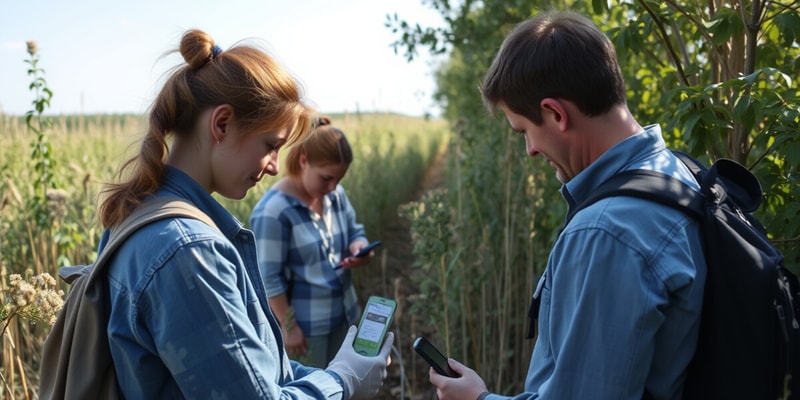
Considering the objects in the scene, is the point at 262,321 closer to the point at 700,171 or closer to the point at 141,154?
the point at 141,154

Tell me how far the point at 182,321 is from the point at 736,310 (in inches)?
39.9

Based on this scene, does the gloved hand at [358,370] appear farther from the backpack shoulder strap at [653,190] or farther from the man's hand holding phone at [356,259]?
the man's hand holding phone at [356,259]

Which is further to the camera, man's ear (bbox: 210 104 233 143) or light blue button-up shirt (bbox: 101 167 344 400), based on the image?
man's ear (bbox: 210 104 233 143)

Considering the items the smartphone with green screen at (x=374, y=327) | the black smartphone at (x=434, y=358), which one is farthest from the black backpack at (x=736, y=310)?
the smartphone with green screen at (x=374, y=327)

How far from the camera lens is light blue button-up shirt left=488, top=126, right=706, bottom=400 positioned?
1155 millimetres

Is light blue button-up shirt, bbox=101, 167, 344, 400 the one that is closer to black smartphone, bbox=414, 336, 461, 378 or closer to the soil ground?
black smartphone, bbox=414, 336, 461, 378

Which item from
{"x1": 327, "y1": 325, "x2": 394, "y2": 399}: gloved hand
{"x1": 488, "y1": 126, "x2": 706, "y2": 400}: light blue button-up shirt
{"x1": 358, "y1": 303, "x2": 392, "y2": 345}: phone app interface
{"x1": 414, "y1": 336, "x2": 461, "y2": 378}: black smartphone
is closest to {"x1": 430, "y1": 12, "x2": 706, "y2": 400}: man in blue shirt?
{"x1": 488, "y1": 126, "x2": 706, "y2": 400}: light blue button-up shirt

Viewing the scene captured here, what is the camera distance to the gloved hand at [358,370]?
168cm

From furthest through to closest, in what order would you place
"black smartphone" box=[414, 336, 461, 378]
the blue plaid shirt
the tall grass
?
the tall grass → the blue plaid shirt → "black smartphone" box=[414, 336, 461, 378]

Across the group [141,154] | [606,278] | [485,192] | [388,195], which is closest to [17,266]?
[485,192]

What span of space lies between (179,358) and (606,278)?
804 mm

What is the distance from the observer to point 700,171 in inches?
55.7

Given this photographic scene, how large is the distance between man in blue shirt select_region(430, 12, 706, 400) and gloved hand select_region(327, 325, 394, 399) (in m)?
0.50

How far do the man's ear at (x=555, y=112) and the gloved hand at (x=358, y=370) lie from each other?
817 millimetres
